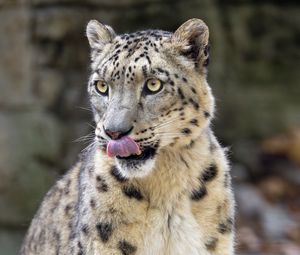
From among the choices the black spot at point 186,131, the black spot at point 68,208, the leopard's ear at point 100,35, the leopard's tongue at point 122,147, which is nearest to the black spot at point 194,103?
the black spot at point 186,131

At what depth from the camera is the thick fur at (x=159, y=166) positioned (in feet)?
18.6

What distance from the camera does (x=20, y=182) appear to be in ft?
34.4

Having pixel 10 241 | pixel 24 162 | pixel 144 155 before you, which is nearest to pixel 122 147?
pixel 144 155

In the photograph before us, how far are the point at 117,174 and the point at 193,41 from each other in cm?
103

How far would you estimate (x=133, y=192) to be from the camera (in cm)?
590

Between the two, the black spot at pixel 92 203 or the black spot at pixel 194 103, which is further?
the black spot at pixel 92 203

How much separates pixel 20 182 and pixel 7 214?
41 cm

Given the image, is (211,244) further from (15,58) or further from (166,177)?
(15,58)

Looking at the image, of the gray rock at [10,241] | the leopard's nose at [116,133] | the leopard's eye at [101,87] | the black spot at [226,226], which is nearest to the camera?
the leopard's nose at [116,133]

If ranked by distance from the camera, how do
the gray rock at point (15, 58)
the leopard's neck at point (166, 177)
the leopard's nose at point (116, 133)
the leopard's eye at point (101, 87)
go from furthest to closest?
the gray rock at point (15, 58), the leopard's neck at point (166, 177), the leopard's eye at point (101, 87), the leopard's nose at point (116, 133)

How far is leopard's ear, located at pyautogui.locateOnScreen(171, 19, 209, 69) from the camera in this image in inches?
234

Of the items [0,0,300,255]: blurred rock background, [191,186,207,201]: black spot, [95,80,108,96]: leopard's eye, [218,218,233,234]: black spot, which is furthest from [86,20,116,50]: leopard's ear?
[0,0,300,255]: blurred rock background

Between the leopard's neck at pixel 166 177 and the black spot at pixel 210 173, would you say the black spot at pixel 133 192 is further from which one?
the black spot at pixel 210 173

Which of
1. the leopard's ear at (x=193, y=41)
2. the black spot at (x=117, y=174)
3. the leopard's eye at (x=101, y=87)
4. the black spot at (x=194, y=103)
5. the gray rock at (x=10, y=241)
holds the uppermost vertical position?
the leopard's ear at (x=193, y=41)
